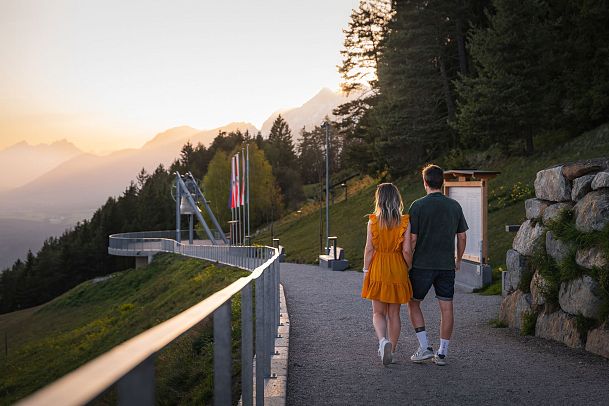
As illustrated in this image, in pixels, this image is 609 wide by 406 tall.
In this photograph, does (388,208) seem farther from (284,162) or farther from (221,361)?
(284,162)

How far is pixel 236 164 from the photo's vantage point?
1569 inches

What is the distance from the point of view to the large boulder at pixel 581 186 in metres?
8.91

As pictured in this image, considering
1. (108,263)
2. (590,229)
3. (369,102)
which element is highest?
(369,102)

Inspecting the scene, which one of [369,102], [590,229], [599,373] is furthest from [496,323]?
[369,102]

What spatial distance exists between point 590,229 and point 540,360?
5.57ft

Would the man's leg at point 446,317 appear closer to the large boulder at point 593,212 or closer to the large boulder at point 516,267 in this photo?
the large boulder at point 593,212

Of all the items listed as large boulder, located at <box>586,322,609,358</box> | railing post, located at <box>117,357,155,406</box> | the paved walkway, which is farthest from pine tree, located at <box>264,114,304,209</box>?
railing post, located at <box>117,357,155,406</box>

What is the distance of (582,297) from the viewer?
813 cm

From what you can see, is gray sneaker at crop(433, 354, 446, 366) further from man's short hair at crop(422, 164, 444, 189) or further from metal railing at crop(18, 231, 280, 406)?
metal railing at crop(18, 231, 280, 406)

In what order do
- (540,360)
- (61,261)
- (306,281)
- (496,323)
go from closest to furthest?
(540,360) < (496,323) < (306,281) < (61,261)

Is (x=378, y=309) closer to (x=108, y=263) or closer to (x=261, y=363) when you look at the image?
(x=261, y=363)

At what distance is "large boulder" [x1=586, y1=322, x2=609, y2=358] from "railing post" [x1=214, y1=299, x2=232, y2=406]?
5.81 metres

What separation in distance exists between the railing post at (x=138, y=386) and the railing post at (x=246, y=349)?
291 centimetres

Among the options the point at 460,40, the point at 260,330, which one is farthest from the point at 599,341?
the point at 460,40
